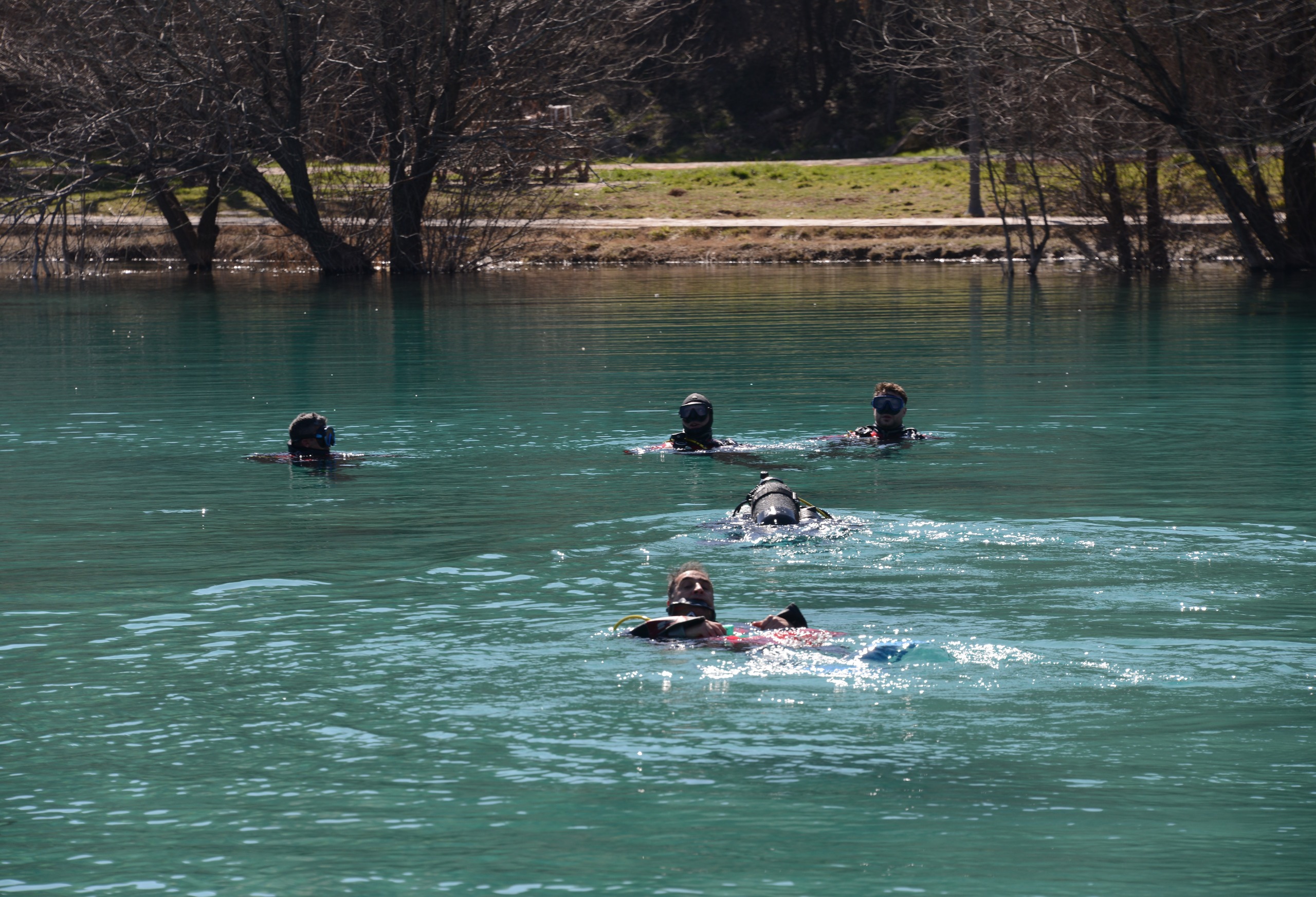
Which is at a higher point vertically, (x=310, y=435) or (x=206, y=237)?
(x=206, y=237)

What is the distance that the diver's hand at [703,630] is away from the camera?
10.3m

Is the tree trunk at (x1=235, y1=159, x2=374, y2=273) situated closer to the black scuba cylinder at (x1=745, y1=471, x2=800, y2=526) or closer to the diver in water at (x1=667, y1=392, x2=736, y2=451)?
the diver in water at (x1=667, y1=392, x2=736, y2=451)

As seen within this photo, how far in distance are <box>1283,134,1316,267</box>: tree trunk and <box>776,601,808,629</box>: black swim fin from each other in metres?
36.4

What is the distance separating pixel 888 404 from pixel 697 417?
1.98 metres

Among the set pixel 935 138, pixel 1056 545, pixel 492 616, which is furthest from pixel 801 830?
pixel 935 138

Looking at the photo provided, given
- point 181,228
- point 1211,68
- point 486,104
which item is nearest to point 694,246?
point 486,104

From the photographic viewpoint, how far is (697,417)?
57.4 ft

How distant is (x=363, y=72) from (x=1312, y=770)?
138 feet

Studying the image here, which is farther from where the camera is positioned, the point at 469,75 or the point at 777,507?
the point at 469,75

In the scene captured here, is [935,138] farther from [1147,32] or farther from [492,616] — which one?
[492,616]

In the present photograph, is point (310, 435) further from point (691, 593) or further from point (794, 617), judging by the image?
point (794, 617)

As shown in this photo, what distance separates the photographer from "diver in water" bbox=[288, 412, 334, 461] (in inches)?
677

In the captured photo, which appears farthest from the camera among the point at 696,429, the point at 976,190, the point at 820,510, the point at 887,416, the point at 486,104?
the point at 976,190

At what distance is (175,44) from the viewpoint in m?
44.6
